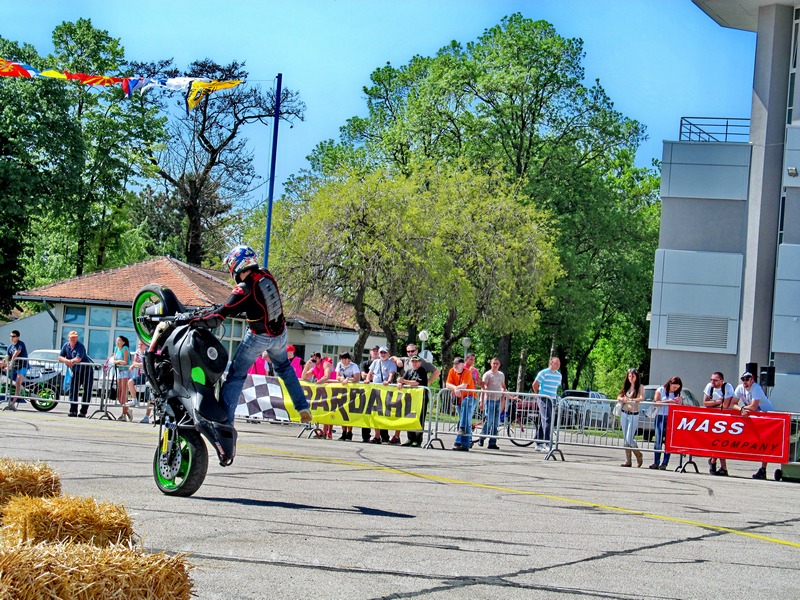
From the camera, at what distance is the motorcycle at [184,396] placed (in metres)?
7.85

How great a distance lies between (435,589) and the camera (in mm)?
5355

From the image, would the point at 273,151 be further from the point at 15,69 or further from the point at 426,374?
the point at 426,374

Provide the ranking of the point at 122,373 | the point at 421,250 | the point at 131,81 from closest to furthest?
the point at 122,373 < the point at 131,81 < the point at 421,250

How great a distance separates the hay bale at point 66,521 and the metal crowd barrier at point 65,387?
1716cm

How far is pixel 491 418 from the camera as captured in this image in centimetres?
1966

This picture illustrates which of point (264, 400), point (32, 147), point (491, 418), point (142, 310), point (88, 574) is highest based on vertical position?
point (32, 147)

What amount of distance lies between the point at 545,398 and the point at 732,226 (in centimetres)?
2070

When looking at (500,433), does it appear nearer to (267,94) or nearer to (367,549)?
(367,549)

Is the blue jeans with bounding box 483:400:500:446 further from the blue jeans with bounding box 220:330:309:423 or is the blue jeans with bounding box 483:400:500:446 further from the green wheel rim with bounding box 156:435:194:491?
the green wheel rim with bounding box 156:435:194:491

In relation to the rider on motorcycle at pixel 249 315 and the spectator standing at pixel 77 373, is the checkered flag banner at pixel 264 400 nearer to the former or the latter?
the spectator standing at pixel 77 373

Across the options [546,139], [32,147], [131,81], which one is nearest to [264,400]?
[131,81]

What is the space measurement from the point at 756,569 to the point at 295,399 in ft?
12.3

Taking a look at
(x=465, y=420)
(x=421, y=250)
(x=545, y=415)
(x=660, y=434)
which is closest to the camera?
(x=660, y=434)

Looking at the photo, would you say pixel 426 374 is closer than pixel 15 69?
Yes
